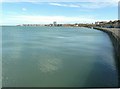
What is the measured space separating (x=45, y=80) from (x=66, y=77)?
4.06 feet

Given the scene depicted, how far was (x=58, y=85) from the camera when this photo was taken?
1075 centimetres

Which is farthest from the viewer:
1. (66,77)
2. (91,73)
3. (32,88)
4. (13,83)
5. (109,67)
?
(109,67)

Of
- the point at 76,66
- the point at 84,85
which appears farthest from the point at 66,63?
the point at 84,85

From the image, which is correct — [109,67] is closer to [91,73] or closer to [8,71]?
[91,73]

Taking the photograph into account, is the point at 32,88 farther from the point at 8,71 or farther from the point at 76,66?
the point at 76,66

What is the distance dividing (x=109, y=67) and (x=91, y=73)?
202 centimetres

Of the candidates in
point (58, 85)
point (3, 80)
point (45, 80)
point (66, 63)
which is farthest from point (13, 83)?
point (66, 63)

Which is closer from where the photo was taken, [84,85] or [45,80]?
[84,85]

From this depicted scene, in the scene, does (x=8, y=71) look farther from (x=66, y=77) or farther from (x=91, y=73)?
(x=91, y=73)

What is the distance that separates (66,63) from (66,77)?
3.95 meters

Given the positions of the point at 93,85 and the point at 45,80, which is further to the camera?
the point at 45,80

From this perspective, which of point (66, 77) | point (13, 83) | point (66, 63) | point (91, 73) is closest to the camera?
point (13, 83)

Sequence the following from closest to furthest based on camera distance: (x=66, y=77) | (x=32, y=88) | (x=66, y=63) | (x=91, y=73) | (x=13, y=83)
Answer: (x=32, y=88) → (x=13, y=83) → (x=66, y=77) → (x=91, y=73) → (x=66, y=63)

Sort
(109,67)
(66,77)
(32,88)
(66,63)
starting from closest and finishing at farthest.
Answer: (32,88), (66,77), (109,67), (66,63)
